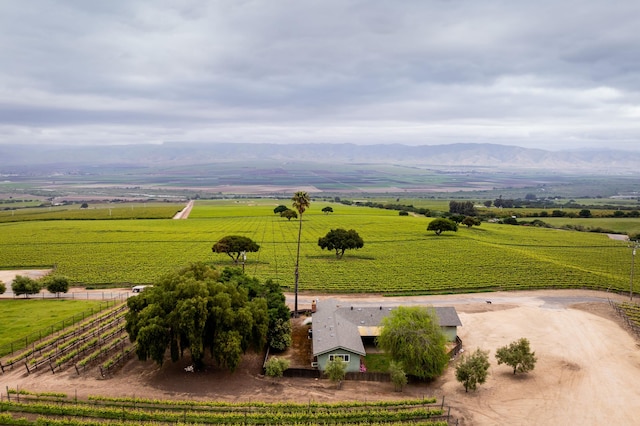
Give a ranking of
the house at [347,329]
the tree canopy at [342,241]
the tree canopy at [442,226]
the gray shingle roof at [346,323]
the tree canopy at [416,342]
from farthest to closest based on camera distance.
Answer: the tree canopy at [442,226] < the tree canopy at [342,241] < the gray shingle roof at [346,323] < the house at [347,329] < the tree canopy at [416,342]

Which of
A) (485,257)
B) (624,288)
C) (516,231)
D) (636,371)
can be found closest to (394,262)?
(485,257)

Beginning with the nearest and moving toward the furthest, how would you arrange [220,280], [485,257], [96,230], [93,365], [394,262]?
[93,365] → [220,280] → [394,262] → [485,257] → [96,230]

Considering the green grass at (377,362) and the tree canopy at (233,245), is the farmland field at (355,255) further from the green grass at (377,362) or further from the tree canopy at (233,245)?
the green grass at (377,362)

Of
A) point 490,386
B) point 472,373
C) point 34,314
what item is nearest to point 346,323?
point 472,373

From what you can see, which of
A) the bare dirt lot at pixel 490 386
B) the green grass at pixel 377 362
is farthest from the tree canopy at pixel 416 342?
the green grass at pixel 377 362

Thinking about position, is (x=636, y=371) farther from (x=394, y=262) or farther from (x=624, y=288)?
(x=394, y=262)

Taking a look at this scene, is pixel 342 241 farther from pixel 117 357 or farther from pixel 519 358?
pixel 117 357
